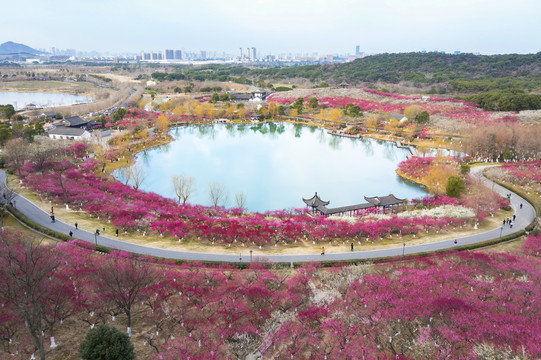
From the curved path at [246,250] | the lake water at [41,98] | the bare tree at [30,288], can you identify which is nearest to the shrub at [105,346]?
the bare tree at [30,288]

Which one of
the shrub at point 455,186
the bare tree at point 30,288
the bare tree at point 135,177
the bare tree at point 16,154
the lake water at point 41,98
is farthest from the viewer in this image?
the lake water at point 41,98

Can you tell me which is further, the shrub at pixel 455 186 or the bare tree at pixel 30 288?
the shrub at pixel 455 186

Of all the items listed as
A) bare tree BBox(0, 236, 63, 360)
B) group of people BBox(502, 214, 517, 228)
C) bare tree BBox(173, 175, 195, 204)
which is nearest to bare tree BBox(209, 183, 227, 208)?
bare tree BBox(173, 175, 195, 204)

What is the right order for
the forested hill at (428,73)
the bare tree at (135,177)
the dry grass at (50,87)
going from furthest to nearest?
the dry grass at (50,87) < the forested hill at (428,73) < the bare tree at (135,177)

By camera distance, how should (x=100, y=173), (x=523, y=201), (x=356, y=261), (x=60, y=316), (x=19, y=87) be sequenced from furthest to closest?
(x=19, y=87) < (x=100, y=173) < (x=523, y=201) < (x=356, y=261) < (x=60, y=316)

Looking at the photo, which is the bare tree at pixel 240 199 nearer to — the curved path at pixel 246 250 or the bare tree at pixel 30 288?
the curved path at pixel 246 250

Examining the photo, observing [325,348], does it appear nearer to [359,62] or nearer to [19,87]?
[19,87]

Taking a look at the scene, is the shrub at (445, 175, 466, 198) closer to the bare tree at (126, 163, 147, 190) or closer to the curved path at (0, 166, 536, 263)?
the curved path at (0, 166, 536, 263)

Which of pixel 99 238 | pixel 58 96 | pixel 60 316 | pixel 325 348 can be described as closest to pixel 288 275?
pixel 325 348
